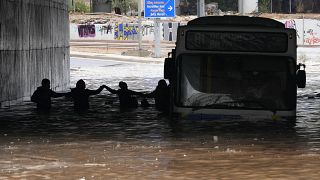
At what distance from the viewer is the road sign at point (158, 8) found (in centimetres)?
6719

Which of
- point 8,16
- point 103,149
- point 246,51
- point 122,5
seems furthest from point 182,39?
point 122,5

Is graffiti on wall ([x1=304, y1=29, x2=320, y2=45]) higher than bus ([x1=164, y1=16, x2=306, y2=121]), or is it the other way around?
bus ([x1=164, y1=16, x2=306, y2=121])

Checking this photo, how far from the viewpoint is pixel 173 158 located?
1407cm

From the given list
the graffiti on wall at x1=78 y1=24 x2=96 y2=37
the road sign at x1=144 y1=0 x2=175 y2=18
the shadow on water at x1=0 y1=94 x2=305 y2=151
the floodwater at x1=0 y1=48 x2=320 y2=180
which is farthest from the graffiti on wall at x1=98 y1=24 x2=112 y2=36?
the shadow on water at x1=0 y1=94 x2=305 y2=151

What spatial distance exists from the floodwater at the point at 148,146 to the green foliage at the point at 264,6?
91.6 meters

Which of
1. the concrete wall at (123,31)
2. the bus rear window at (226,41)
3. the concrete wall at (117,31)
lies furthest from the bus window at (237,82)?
the concrete wall at (117,31)

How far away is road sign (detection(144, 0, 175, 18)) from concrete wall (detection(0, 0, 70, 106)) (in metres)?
29.6

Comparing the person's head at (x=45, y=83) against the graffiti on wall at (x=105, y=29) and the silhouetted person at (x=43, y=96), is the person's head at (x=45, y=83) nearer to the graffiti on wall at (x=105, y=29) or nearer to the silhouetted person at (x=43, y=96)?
the silhouetted person at (x=43, y=96)

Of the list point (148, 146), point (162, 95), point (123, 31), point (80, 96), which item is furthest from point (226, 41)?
A: point (123, 31)

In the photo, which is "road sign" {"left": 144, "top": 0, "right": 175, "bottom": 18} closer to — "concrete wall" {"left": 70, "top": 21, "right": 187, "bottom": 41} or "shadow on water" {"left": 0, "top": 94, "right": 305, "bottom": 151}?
"concrete wall" {"left": 70, "top": 21, "right": 187, "bottom": 41}

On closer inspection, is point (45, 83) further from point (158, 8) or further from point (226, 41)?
point (158, 8)

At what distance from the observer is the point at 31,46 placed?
3008 centimetres

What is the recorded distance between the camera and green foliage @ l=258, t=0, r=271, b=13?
11712 cm

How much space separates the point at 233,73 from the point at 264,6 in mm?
101537
